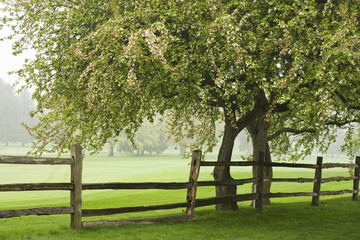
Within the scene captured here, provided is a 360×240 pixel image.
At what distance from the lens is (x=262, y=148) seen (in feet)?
57.3

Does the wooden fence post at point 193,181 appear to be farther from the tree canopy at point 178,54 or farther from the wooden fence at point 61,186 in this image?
the wooden fence at point 61,186

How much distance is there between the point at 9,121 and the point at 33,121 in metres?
11.3

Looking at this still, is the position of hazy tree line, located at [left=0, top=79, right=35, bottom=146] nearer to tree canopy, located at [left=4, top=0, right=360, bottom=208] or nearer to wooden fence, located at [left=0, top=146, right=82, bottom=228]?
tree canopy, located at [left=4, top=0, right=360, bottom=208]

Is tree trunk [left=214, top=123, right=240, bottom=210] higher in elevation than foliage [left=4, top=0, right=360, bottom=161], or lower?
lower

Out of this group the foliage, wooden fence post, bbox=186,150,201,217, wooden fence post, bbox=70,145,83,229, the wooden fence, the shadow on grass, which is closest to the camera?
the wooden fence

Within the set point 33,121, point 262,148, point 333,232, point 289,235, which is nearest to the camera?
point 289,235

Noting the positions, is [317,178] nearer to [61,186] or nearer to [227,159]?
[227,159]

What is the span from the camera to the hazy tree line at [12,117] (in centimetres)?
12006

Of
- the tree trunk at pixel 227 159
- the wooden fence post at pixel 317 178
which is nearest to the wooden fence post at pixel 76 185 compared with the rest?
the tree trunk at pixel 227 159

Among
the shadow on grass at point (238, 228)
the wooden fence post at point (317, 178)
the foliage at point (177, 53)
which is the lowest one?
the shadow on grass at point (238, 228)

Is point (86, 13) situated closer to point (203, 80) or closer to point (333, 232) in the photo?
point (203, 80)

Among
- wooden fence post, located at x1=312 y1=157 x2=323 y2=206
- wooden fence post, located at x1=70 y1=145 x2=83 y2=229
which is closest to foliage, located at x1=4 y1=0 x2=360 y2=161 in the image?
wooden fence post, located at x1=70 y1=145 x2=83 y2=229

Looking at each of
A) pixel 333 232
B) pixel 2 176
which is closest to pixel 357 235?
pixel 333 232

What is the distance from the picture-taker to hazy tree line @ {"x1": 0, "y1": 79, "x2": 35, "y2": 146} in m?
120
